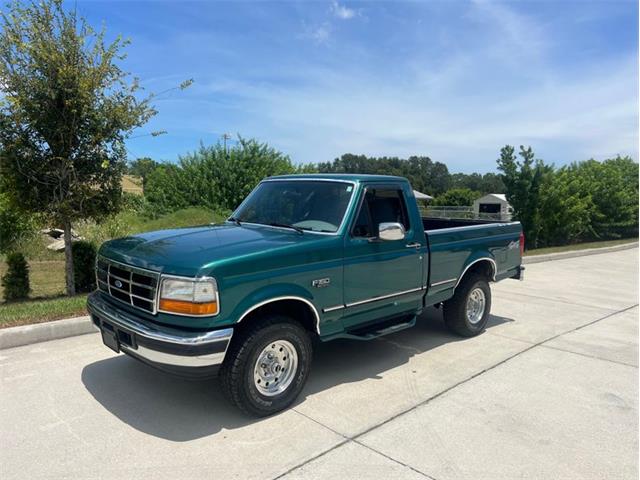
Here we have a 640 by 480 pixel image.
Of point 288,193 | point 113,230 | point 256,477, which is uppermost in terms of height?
point 288,193

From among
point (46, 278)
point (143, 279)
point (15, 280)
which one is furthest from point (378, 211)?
point (46, 278)

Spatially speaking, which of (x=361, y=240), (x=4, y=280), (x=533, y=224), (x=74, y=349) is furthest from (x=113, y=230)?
(x=533, y=224)

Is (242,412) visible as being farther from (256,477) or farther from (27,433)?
Answer: (27,433)

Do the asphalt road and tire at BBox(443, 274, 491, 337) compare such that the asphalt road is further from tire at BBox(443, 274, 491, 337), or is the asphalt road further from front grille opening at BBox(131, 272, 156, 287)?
front grille opening at BBox(131, 272, 156, 287)

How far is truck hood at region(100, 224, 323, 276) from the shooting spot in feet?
11.9

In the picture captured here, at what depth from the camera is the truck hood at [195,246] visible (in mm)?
3639

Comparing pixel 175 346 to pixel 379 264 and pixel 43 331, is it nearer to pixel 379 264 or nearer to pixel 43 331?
pixel 379 264

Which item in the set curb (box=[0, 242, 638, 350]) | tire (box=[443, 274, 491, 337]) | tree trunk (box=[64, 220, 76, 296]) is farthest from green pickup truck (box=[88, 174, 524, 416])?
tree trunk (box=[64, 220, 76, 296])

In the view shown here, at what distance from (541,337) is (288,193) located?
4.04 metres

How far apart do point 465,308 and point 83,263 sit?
6684 mm

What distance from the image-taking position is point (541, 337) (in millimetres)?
6469

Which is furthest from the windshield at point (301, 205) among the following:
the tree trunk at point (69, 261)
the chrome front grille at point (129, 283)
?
the tree trunk at point (69, 261)

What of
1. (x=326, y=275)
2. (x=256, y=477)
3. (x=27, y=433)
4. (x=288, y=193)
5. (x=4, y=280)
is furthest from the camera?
(x=4, y=280)

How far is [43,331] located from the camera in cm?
579
